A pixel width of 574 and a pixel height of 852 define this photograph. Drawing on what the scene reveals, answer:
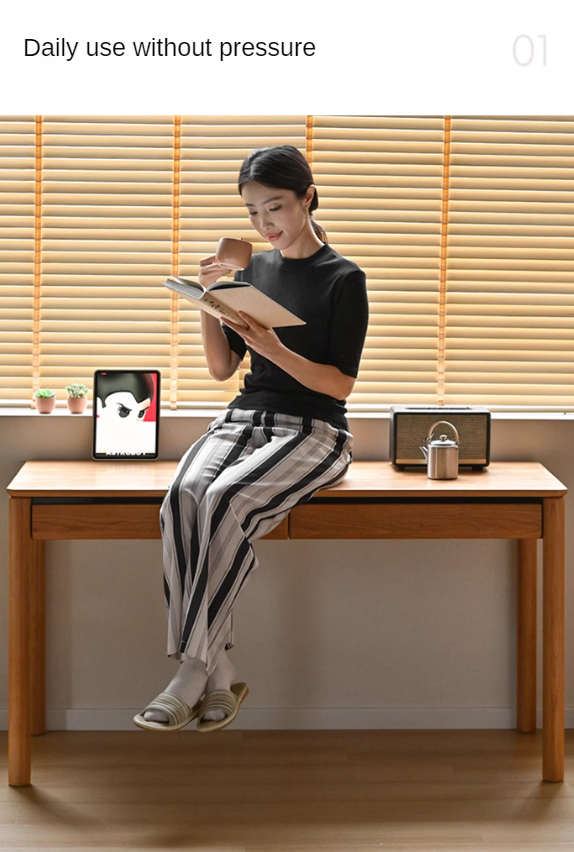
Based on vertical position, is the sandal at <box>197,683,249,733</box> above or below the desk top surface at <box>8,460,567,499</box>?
below

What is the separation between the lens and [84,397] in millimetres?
2740

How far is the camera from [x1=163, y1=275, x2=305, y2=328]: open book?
7.05ft

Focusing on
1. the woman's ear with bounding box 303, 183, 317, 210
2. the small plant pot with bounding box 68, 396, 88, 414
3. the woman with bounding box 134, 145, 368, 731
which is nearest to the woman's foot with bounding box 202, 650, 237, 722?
the woman with bounding box 134, 145, 368, 731

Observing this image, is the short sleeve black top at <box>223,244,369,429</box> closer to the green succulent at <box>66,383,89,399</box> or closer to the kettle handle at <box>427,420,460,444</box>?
the kettle handle at <box>427,420,460,444</box>

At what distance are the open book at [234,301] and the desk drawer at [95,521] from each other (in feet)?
1.57

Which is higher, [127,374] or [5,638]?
[127,374]

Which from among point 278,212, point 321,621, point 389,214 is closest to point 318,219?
point 389,214

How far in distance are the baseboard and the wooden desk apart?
361mm

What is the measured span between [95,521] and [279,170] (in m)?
0.98

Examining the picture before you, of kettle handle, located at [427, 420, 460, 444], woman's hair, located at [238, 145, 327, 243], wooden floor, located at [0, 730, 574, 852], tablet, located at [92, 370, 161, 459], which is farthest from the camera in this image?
tablet, located at [92, 370, 161, 459]

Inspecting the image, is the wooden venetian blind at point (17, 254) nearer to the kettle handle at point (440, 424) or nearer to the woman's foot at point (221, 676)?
the woman's foot at point (221, 676)
